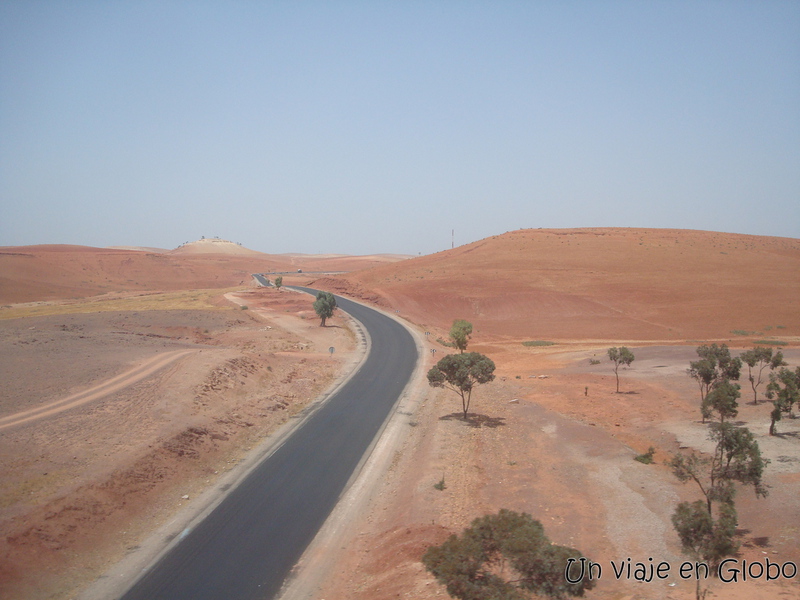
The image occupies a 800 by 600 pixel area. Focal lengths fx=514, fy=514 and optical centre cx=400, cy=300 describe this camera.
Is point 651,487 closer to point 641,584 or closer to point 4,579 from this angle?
point 641,584

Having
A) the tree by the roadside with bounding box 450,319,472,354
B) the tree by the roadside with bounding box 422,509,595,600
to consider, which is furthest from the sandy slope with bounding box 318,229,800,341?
the tree by the roadside with bounding box 422,509,595,600

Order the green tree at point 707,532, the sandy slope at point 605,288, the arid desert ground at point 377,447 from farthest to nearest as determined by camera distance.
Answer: the sandy slope at point 605,288 < the arid desert ground at point 377,447 < the green tree at point 707,532

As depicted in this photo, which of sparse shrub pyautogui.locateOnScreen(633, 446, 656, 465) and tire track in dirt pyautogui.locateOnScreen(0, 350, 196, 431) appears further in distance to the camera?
tire track in dirt pyautogui.locateOnScreen(0, 350, 196, 431)

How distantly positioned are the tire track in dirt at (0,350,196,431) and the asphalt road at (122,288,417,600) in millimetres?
9317

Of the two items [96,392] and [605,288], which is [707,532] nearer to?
[96,392]

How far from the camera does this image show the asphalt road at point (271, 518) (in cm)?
1257

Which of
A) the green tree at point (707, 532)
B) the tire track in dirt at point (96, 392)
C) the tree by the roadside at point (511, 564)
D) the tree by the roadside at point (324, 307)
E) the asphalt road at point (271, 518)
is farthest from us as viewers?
the tree by the roadside at point (324, 307)

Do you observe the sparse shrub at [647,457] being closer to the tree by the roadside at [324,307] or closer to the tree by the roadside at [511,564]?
the tree by the roadside at [511,564]

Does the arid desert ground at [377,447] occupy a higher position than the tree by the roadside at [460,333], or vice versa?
the tree by the roadside at [460,333]

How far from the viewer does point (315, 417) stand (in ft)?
85.8

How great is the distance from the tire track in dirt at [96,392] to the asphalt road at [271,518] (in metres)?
9.32

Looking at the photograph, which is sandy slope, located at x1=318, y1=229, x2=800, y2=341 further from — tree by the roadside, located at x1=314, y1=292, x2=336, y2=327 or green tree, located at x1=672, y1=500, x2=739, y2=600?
green tree, located at x1=672, y1=500, x2=739, y2=600

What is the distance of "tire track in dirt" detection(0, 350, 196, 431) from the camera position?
67.4 ft

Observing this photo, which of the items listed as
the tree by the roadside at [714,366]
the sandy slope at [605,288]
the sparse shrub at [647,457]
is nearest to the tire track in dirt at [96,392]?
the sparse shrub at [647,457]
